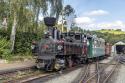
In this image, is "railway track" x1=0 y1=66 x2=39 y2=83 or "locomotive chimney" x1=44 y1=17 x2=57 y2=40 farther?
"locomotive chimney" x1=44 y1=17 x2=57 y2=40

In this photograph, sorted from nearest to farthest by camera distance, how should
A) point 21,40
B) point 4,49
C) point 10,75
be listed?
point 10,75, point 4,49, point 21,40

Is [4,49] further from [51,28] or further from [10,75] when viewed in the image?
[10,75]

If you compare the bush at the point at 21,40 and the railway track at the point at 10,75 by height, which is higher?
the bush at the point at 21,40

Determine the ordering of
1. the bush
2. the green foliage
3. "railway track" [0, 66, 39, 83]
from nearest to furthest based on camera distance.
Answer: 1. "railway track" [0, 66, 39, 83]
2. the green foliage
3. the bush

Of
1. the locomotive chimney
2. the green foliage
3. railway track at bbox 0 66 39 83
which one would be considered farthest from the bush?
railway track at bbox 0 66 39 83

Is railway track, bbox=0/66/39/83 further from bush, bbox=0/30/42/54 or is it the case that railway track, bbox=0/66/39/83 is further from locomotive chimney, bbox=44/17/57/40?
bush, bbox=0/30/42/54

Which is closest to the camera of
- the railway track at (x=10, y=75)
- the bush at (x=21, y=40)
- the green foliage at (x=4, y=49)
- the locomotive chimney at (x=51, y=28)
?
the railway track at (x=10, y=75)

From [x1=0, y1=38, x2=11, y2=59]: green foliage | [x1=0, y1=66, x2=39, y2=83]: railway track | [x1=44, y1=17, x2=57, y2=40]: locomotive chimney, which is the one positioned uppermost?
[x1=44, y1=17, x2=57, y2=40]: locomotive chimney

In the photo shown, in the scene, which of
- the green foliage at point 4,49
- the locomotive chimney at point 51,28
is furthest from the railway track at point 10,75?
the green foliage at point 4,49

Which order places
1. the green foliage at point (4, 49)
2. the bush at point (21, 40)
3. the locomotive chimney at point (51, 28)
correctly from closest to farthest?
the locomotive chimney at point (51, 28) < the green foliage at point (4, 49) < the bush at point (21, 40)

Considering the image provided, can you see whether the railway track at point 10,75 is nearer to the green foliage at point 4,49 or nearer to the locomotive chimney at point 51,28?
the locomotive chimney at point 51,28

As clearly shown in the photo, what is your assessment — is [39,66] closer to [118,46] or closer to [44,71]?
[44,71]

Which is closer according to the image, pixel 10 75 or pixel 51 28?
pixel 10 75

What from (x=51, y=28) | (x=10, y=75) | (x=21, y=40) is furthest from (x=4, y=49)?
(x=10, y=75)
